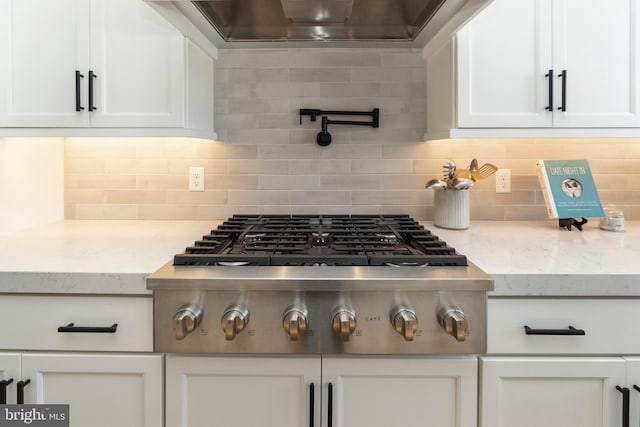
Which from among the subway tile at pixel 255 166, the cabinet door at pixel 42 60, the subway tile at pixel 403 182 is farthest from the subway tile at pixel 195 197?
the subway tile at pixel 403 182

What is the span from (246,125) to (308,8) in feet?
2.11

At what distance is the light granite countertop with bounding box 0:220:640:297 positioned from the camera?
111 centimetres

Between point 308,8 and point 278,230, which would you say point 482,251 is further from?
point 308,8

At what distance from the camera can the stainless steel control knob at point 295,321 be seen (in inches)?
40.4

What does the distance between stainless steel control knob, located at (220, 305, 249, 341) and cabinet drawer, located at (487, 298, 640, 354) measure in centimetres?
64

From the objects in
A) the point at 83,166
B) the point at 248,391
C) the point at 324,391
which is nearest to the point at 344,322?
the point at 324,391

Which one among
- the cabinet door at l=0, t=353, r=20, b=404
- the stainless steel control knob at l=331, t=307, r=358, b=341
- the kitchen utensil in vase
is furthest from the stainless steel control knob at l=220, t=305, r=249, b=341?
the kitchen utensil in vase

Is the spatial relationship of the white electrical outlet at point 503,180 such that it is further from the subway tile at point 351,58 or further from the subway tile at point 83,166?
the subway tile at point 83,166

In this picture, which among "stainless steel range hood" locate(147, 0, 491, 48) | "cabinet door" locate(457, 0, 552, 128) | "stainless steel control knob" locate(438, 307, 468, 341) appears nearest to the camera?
"stainless steel control knob" locate(438, 307, 468, 341)

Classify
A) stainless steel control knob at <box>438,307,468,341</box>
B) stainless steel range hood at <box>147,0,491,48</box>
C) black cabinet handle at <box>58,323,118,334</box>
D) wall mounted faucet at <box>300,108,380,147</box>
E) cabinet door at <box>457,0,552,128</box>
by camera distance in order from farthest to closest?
wall mounted faucet at <box>300,108,380,147</box>, cabinet door at <box>457,0,552,128</box>, stainless steel range hood at <box>147,0,491,48</box>, black cabinet handle at <box>58,323,118,334</box>, stainless steel control knob at <box>438,307,468,341</box>

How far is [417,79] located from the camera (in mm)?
1972

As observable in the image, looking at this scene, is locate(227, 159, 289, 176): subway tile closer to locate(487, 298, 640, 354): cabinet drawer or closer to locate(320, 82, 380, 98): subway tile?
locate(320, 82, 380, 98): subway tile

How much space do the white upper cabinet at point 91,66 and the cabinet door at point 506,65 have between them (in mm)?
1075

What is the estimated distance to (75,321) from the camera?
114 cm
